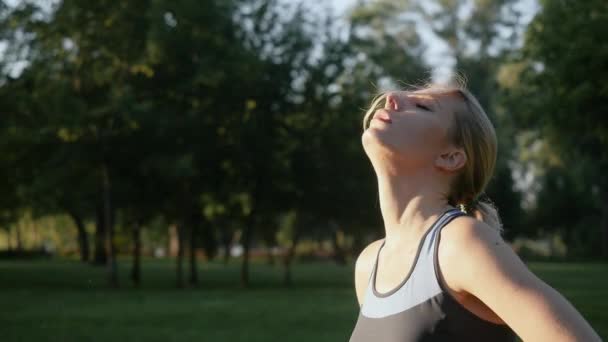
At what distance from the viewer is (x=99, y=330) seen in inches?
682

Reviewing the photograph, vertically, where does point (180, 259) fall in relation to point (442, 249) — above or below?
below

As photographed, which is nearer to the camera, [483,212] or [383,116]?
[383,116]

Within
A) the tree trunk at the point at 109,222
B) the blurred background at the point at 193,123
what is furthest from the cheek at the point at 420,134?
the tree trunk at the point at 109,222

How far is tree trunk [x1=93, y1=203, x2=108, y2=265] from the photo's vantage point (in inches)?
1925

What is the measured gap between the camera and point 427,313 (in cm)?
186

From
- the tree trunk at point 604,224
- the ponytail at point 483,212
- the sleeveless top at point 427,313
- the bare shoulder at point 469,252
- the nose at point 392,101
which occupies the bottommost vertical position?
the tree trunk at point 604,224

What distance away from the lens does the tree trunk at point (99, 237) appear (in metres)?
48.9

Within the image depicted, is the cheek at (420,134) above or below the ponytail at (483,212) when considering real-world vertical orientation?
above

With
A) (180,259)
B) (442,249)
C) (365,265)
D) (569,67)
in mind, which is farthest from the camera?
(180,259)

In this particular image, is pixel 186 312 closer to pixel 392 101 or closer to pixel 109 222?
pixel 109 222

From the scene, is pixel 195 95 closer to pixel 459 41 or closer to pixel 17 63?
pixel 17 63

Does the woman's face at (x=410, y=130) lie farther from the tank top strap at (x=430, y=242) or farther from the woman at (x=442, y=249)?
the tank top strap at (x=430, y=242)

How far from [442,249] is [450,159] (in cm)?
34

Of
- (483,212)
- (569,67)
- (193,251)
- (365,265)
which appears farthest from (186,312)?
Answer: (483,212)
